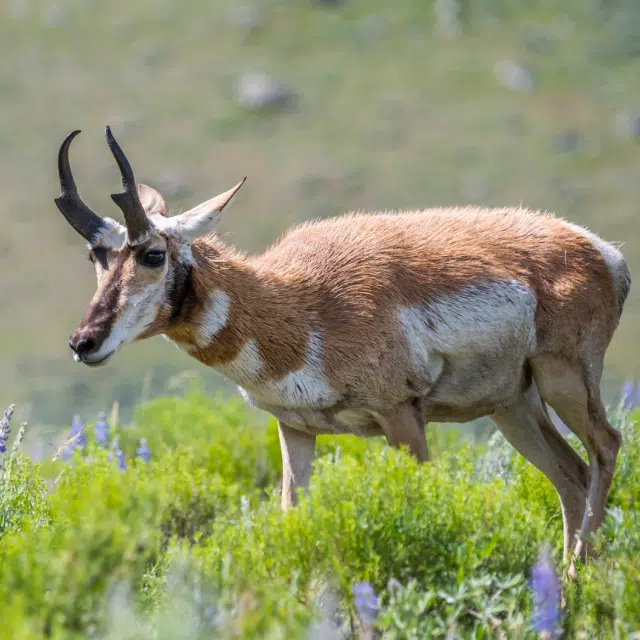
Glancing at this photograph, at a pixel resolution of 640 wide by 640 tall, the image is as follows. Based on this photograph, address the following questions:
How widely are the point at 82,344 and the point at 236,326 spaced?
98 centimetres

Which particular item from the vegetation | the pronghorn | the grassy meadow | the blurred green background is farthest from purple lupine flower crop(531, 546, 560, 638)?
the blurred green background

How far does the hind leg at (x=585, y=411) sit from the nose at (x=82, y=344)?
2.78m

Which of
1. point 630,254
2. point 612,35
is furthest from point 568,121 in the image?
point 630,254

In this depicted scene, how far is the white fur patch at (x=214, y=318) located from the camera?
6953mm

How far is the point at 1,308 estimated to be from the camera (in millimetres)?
29953

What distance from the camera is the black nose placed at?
6.35 m

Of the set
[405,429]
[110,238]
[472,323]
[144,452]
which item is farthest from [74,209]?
[472,323]

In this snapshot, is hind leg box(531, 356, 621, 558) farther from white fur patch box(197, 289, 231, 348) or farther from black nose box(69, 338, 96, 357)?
black nose box(69, 338, 96, 357)

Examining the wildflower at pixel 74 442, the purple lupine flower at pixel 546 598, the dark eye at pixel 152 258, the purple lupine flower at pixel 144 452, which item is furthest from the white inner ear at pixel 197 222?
the purple lupine flower at pixel 546 598

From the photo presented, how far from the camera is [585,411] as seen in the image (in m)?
7.71

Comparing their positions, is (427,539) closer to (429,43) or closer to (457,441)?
(457,441)

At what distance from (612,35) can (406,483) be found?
3443cm

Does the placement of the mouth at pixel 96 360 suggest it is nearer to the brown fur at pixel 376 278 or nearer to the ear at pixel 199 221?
the brown fur at pixel 376 278

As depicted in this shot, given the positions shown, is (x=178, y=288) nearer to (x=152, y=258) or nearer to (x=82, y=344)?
(x=152, y=258)
